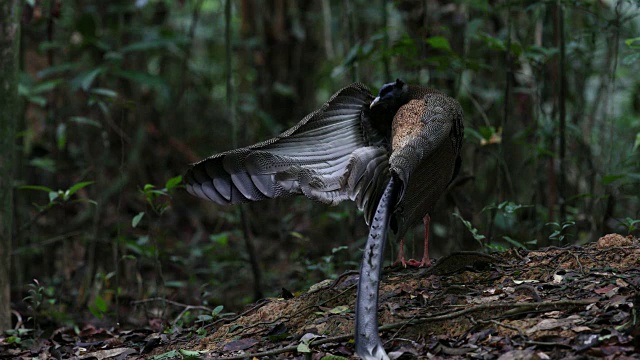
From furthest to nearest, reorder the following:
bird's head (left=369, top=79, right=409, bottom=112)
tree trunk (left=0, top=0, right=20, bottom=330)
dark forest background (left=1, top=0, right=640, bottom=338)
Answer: dark forest background (left=1, top=0, right=640, bottom=338)
tree trunk (left=0, top=0, right=20, bottom=330)
bird's head (left=369, top=79, right=409, bottom=112)

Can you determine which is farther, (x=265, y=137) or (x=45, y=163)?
(x=265, y=137)

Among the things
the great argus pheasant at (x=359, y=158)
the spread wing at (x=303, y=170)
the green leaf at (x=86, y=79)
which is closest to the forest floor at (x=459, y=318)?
the great argus pheasant at (x=359, y=158)

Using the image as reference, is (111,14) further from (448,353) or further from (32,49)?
(448,353)

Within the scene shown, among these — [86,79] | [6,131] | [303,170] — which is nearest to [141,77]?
[86,79]

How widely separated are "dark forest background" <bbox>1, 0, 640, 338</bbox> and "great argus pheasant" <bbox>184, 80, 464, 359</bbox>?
743 millimetres

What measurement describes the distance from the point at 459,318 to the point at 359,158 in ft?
3.69

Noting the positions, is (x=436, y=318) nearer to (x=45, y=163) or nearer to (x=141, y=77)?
(x=141, y=77)

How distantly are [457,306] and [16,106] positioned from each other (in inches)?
124

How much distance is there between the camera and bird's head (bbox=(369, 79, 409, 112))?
429 centimetres

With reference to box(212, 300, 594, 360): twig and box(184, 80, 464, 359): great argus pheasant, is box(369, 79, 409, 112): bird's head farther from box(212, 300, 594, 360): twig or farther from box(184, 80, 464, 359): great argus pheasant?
box(212, 300, 594, 360): twig

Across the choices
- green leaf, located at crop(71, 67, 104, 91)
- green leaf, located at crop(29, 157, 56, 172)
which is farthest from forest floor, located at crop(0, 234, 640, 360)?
green leaf, located at crop(29, 157, 56, 172)

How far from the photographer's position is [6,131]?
181 inches

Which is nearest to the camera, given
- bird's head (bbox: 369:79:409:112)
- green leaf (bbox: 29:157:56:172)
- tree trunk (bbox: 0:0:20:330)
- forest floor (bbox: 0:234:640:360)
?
forest floor (bbox: 0:234:640:360)

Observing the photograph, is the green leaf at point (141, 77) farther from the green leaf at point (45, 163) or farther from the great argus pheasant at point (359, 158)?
the great argus pheasant at point (359, 158)
